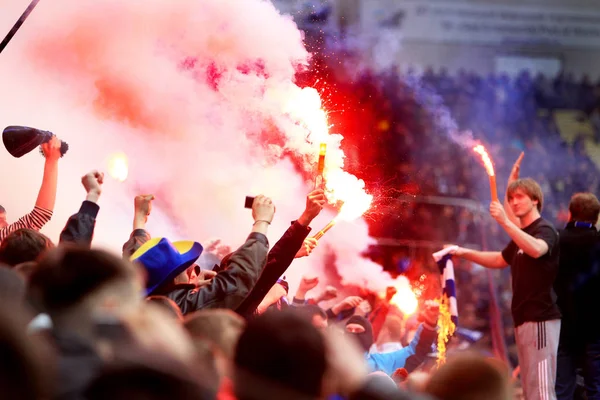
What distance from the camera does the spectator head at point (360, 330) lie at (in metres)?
5.82

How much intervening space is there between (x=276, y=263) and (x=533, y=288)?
2.03 metres

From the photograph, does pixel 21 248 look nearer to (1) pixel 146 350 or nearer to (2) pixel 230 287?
(2) pixel 230 287

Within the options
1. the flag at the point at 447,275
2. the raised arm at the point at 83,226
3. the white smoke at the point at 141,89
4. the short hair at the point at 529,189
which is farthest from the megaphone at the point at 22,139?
the short hair at the point at 529,189

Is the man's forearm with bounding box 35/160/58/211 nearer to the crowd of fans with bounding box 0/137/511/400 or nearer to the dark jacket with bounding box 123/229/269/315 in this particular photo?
the dark jacket with bounding box 123/229/269/315

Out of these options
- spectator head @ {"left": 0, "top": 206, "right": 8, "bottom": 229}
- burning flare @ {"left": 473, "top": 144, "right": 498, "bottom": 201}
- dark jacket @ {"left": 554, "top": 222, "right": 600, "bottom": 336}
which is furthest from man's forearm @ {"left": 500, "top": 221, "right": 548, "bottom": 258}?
spectator head @ {"left": 0, "top": 206, "right": 8, "bottom": 229}

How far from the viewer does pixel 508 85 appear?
17328 millimetres

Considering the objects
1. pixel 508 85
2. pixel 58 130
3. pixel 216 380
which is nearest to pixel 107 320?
pixel 216 380

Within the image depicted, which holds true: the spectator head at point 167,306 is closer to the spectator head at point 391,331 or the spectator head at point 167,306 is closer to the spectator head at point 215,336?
the spectator head at point 215,336

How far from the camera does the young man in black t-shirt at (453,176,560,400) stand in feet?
16.9

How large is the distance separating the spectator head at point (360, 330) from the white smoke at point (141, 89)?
1205 millimetres

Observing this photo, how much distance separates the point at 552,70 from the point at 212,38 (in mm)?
16025

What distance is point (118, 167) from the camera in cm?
543

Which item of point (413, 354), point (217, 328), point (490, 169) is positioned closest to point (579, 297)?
point (490, 169)

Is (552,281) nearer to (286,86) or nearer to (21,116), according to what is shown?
(286,86)
